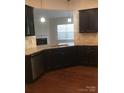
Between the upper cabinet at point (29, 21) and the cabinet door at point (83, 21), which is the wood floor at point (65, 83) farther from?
the cabinet door at point (83, 21)

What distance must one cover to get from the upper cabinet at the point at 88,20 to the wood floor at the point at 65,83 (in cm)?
166

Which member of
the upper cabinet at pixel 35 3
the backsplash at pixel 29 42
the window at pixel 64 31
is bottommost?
the backsplash at pixel 29 42

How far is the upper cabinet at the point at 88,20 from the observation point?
6.44m

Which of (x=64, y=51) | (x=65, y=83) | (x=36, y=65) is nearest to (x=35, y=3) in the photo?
(x=64, y=51)

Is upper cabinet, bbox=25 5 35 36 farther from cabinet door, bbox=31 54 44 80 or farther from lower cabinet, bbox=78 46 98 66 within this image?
lower cabinet, bbox=78 46 98 66

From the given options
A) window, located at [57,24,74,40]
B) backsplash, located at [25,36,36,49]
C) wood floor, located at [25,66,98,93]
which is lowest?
wood floor, located at [25,66,98,93]

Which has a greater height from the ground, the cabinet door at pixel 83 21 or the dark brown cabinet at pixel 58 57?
the cabinet door at pixel 83 21

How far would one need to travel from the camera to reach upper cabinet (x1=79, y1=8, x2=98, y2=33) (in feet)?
21.1

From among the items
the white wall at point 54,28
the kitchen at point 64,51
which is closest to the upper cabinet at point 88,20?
the kitchen at point 64,51

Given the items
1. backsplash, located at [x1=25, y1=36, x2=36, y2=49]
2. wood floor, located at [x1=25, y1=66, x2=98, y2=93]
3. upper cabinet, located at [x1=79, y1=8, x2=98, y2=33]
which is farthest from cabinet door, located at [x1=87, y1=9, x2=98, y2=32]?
backsplash, located at [x1=25, y1=36, x2=36, y2=49]

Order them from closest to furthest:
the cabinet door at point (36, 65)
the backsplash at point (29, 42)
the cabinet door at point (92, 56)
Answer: the cabinet door at point (36, 65), the backsplash at point (29, 42), the cabinet door at point (92, 56)

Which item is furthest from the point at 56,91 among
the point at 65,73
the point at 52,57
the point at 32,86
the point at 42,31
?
the point at 42,31

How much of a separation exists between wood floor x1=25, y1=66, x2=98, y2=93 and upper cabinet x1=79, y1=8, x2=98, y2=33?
1.66 metres
